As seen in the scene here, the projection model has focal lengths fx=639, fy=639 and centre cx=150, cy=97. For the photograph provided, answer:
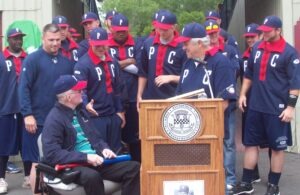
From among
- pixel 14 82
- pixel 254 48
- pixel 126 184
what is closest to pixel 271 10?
pixel 254 48

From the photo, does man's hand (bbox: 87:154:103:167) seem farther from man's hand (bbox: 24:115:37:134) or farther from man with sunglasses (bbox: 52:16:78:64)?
man with sunglasses (bbox: 52:16:78:64)

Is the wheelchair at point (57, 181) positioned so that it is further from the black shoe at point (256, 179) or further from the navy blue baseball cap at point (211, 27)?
the black shoe at point (256, 179)

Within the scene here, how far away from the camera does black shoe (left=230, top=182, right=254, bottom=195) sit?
7.17 meters

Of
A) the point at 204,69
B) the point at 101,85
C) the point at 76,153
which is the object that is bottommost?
the point at 76,153

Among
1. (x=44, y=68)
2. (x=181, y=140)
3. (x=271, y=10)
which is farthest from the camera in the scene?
(x=271, y=10)

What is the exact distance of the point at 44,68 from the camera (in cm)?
676

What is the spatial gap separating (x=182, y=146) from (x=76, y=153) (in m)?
1.03

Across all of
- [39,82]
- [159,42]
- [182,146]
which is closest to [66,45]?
[39,82]

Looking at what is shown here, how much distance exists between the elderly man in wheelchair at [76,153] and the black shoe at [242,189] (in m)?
1.81

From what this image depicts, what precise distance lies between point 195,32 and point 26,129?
226cm

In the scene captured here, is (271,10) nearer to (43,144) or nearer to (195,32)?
(195,32)

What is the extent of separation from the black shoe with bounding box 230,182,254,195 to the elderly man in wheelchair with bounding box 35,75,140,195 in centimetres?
181

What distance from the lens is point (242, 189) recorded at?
7.19 metres

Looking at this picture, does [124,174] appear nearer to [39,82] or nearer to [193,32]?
[193,32]
